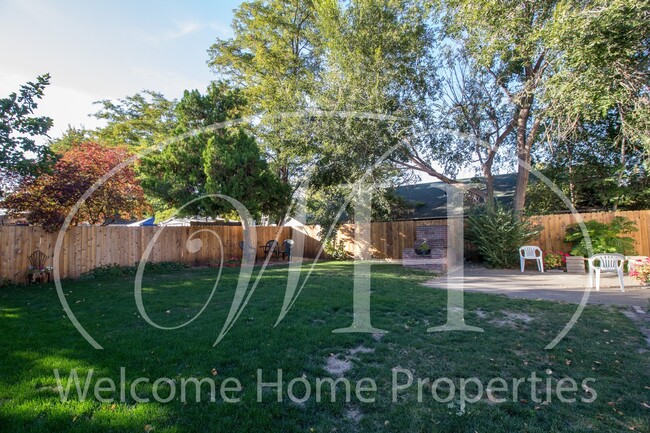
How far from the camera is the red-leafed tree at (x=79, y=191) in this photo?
322 inches

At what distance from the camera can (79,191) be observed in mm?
8680

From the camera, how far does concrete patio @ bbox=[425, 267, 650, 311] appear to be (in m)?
6.04

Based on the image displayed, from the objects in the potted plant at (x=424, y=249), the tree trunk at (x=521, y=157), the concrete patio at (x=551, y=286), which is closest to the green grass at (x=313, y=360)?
the concrete patio at (x=551, y=286)

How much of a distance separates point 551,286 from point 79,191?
11.7 meters

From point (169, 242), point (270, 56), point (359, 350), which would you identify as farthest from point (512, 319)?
point (270, 56)

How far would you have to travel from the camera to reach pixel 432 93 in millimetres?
12859

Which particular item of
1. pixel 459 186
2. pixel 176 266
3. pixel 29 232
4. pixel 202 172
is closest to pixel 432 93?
pixel 459 186

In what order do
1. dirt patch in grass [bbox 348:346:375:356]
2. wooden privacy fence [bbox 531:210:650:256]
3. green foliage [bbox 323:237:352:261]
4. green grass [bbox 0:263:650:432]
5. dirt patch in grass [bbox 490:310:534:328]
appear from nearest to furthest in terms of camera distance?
green grass [bbox 0:263:650:432]
dirt patch in grass [bbox 348:346:375:356]
dirt patch in grass [bbox 490:310:534:328]
wooden privacy fence [bbox 531:210:650:256]
green foliage [bbox 323:237:352:261]

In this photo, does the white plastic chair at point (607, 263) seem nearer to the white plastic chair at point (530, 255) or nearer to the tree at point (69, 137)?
the white plastic chair at point (530, 255)

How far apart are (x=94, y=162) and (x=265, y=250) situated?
706cm

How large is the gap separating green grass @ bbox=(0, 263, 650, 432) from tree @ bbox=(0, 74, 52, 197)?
2702 millimetres

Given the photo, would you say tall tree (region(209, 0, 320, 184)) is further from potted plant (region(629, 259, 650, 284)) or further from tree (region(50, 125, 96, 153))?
potted plant (region(629, 259, 650, 284))

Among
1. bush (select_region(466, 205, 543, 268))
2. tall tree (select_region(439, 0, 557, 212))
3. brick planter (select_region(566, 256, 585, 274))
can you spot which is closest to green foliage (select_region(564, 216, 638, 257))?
brick planter (select_region(566, 256, 585, 274))

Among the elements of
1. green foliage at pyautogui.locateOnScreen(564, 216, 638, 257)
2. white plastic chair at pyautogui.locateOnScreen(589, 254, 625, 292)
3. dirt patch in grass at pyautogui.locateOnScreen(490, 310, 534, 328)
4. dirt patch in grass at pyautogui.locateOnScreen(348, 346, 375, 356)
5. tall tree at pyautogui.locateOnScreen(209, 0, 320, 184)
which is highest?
tall tree at pyautogui.locateOnScreen(209, 0, 320, 184)
